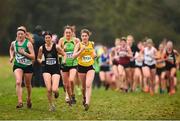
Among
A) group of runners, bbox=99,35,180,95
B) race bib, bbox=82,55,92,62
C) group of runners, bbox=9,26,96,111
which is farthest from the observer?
group of runners, bbox=99,35,180,95

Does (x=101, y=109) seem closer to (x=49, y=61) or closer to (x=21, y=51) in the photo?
(x=49, y=61)

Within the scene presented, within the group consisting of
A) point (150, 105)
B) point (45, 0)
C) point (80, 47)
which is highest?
point (45, 0)

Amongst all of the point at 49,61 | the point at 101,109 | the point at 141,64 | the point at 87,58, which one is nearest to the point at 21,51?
the point at 49,61

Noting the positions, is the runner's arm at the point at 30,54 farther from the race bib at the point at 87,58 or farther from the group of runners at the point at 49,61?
the race bib at the point at 87,58

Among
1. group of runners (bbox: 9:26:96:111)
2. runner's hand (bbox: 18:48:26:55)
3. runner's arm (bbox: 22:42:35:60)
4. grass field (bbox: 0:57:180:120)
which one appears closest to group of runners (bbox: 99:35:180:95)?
grass field (bbox: 0:57:180:120)

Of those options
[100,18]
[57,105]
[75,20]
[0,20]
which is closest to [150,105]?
[57,105]

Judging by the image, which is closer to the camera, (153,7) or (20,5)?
(153,7)

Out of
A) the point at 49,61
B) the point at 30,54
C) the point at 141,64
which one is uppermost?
the point at 141,64

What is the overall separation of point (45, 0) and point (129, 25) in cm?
1481

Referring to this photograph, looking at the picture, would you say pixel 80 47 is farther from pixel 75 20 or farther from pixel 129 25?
pixel 75 20

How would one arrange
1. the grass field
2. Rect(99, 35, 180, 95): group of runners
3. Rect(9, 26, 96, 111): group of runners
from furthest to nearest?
1. Rect(99, 35, 180, 95): group of runners
2. Rect(9, 26, 96, 111): group of runners
3. the grass field

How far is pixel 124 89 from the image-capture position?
1039 inches

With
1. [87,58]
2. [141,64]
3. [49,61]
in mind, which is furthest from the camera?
[141,64]

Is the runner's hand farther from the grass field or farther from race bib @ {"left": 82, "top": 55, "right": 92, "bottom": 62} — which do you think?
race bib @ {"left": 82, "top": 55, "right": 92, "bottom": 62}
